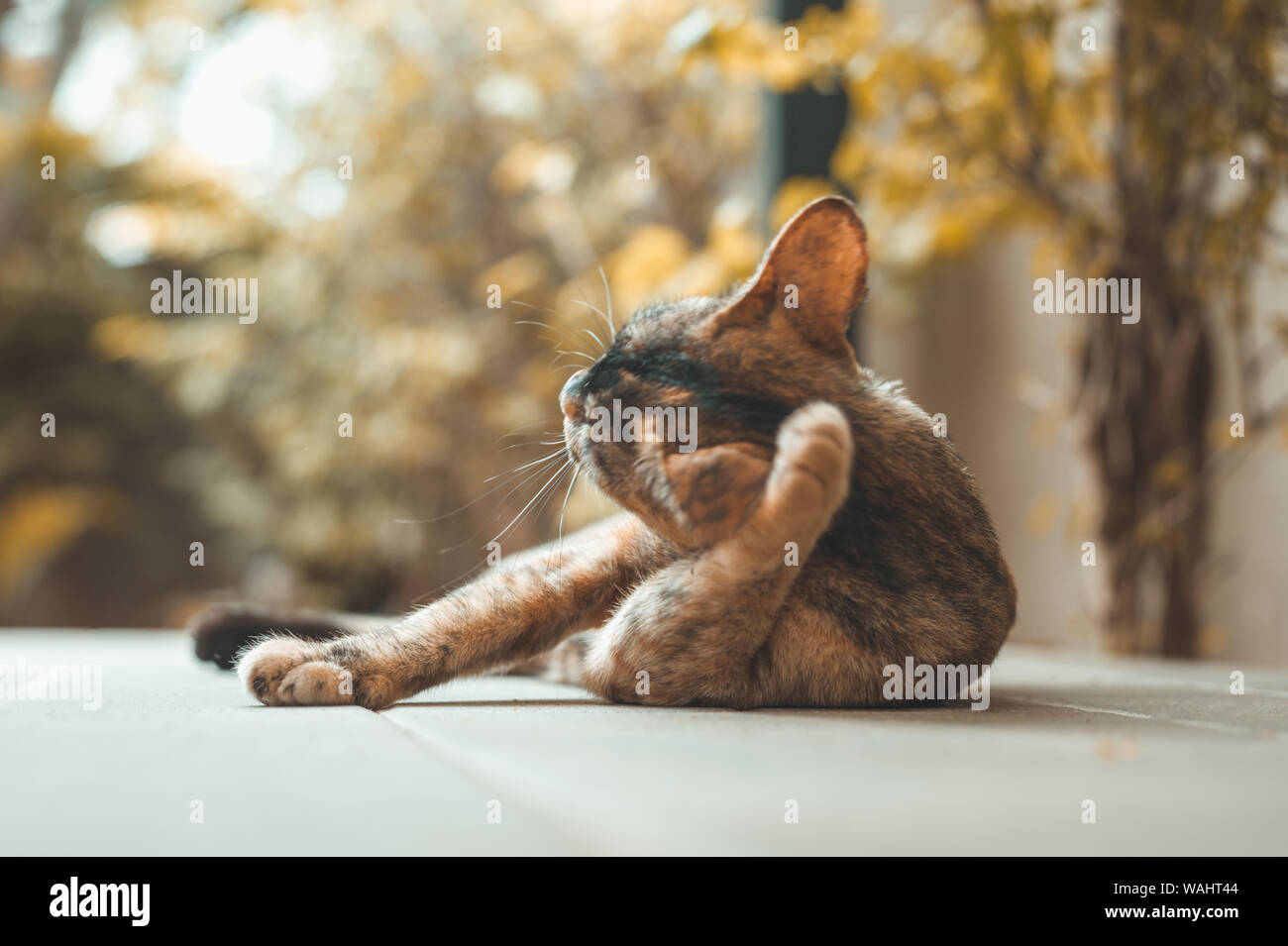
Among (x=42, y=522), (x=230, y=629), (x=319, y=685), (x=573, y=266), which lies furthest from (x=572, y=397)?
(x=42, y=522)

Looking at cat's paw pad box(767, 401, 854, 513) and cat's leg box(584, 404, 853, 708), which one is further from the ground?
cat's paw pad box(767, 401, 854, 513)

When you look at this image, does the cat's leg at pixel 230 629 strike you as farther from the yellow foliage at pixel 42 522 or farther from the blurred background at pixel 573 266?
the yellow foliage at pixel 42 522

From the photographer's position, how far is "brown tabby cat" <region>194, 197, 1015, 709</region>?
1.26 m

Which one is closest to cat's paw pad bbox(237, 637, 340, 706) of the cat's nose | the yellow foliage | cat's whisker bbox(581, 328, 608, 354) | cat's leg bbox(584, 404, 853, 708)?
cat's leg bbox(584, 404, 853, 708)

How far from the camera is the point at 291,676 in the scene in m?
1.36

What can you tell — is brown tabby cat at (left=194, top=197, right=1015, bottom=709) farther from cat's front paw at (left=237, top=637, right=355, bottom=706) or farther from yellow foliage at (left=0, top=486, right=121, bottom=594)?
yellow foliage at (left=0, top=486, right=121, bottom=594)

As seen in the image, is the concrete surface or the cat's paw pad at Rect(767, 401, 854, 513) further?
the cat's paw pad at Rect(767, 401, 854, 513)

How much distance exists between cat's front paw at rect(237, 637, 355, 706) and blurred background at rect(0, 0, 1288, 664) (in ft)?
0.80

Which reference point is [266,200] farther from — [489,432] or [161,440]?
[161,440]

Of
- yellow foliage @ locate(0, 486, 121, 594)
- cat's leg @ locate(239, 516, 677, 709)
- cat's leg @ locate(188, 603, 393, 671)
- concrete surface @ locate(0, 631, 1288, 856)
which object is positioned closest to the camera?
concrete surface @ locate(0, 631, 1288, 856)

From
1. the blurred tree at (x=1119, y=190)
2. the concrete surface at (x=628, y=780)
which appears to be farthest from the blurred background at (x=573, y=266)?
the concrete surface at (x=628, y=780)

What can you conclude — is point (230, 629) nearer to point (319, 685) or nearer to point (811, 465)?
point (319, 685)
